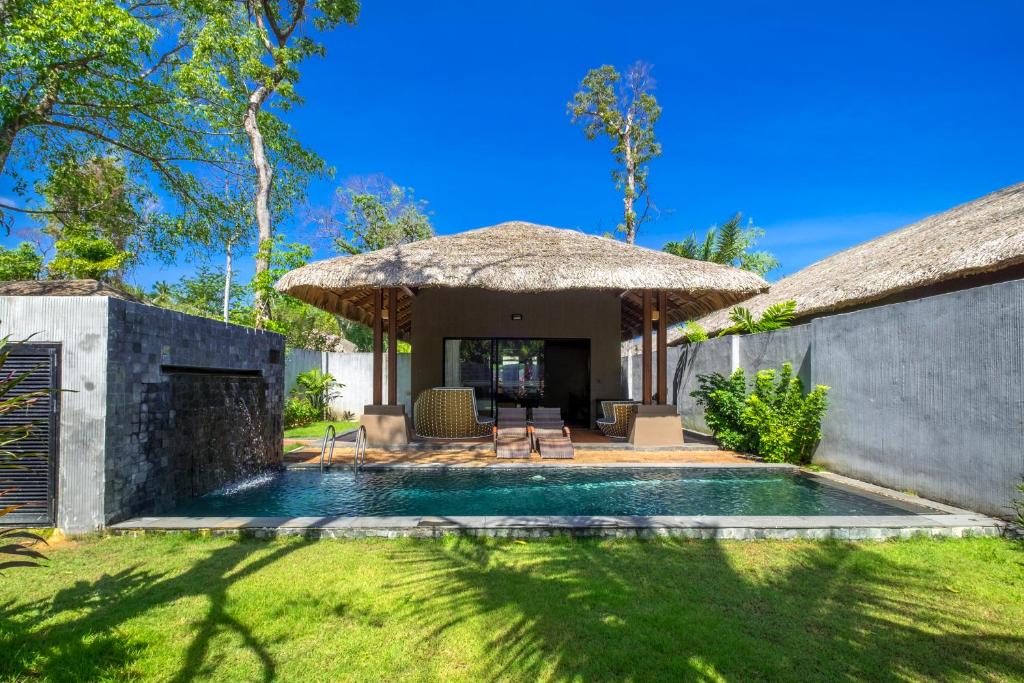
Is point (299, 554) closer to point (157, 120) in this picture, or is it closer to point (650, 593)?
point (650, 593)

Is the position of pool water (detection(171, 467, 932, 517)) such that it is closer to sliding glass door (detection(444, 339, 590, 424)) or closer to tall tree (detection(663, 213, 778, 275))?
sliding glass door (detection(444, 339, 590, 424))

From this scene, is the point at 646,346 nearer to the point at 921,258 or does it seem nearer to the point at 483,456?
the point at 483,456

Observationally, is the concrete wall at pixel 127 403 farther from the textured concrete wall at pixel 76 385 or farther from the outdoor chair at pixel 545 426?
the outdoor chair at pixel 545 426

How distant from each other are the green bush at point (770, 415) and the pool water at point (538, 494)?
2.07 feet

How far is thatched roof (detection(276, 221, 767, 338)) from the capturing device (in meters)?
8.70

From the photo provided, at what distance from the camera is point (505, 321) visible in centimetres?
1220

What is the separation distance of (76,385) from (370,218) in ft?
65.7

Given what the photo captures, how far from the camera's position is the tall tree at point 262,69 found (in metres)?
13.9

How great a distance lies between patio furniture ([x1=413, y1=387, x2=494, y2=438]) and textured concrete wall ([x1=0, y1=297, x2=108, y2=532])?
6022mm

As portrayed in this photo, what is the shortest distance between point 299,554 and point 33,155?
43.2ft

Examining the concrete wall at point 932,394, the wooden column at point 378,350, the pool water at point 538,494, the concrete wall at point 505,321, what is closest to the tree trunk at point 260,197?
the concrete wall at point 505,321

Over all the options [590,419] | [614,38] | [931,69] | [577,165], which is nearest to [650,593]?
[590,419]

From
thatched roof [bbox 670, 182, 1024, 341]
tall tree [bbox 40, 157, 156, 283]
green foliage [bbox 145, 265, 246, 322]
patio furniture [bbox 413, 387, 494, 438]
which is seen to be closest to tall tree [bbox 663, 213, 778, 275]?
thatched roof [bbox 670, 182, 1024, 341]

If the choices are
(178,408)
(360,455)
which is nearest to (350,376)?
(360,455)
